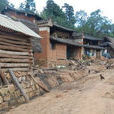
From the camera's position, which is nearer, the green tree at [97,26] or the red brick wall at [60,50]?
the red brick wall at [60,50]

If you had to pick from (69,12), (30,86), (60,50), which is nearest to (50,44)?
(60,50)

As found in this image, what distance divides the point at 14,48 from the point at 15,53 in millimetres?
303

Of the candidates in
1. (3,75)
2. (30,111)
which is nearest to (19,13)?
(3,75)

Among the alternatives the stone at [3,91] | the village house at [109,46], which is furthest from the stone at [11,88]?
the village house at [109,46]

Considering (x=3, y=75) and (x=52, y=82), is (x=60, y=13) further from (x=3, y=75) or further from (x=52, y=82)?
(x=3, y=75)

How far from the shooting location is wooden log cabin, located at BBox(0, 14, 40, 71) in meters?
9.68

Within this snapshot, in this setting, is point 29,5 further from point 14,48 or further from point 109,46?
point 14,48

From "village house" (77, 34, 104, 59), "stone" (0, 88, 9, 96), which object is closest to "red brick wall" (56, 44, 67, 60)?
"village house" (77, 34, 104, 59)

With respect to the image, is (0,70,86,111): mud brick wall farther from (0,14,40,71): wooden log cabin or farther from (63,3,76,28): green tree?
(63,3,76,28): green tree

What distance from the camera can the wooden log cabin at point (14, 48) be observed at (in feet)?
31.8

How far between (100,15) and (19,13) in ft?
102

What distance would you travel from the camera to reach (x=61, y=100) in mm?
9797

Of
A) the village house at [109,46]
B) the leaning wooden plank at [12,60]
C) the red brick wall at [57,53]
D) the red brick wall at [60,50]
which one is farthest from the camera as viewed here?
the village house at [109,46]

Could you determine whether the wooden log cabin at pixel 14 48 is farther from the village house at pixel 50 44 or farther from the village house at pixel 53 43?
the village house at pixel 50 44
